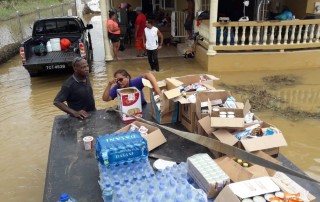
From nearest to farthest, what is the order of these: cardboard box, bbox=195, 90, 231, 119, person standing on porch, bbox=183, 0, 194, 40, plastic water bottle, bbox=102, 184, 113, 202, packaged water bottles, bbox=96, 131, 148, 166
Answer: plastic water bottle, bbox=102, 184, 113, 202 → packaged water bottles, bbox=96, 131, 148, 166 → cardboard box, bbox=195, 90, 231, 119 → person standing on porch, bbox=183, 0, 194, 40

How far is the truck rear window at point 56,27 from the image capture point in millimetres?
9055

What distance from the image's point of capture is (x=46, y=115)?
20.3ft

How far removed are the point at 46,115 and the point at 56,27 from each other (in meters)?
3.94

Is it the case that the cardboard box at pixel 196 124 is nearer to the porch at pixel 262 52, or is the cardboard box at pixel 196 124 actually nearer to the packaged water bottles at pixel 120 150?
the packaged water bottles at pixel 120 150

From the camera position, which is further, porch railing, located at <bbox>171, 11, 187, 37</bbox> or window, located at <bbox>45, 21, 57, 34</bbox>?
porch railing, located at <bbox>171, 11, 187, 37</bbox>

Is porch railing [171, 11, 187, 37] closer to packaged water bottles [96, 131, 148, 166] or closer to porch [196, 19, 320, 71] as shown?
porch [196, 19, 320, 71]

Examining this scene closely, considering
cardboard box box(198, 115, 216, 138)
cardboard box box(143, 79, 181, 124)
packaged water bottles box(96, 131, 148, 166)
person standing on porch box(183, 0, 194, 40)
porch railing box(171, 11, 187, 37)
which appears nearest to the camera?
packaged water bottles box(96, 131, 148, 166)

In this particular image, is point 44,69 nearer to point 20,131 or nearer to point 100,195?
point 20,131

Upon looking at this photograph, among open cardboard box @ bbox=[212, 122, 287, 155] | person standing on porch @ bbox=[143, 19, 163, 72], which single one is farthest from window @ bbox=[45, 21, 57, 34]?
open cardboard box @ bbox=[212, 122, 287, 155]

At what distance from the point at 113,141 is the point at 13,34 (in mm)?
13978

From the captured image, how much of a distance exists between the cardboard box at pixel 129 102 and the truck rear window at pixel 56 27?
651 cm

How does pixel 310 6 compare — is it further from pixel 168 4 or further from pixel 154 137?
pixel 154 137

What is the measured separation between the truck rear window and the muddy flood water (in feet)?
4.36

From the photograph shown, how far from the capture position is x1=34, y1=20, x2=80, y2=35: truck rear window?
905cm
